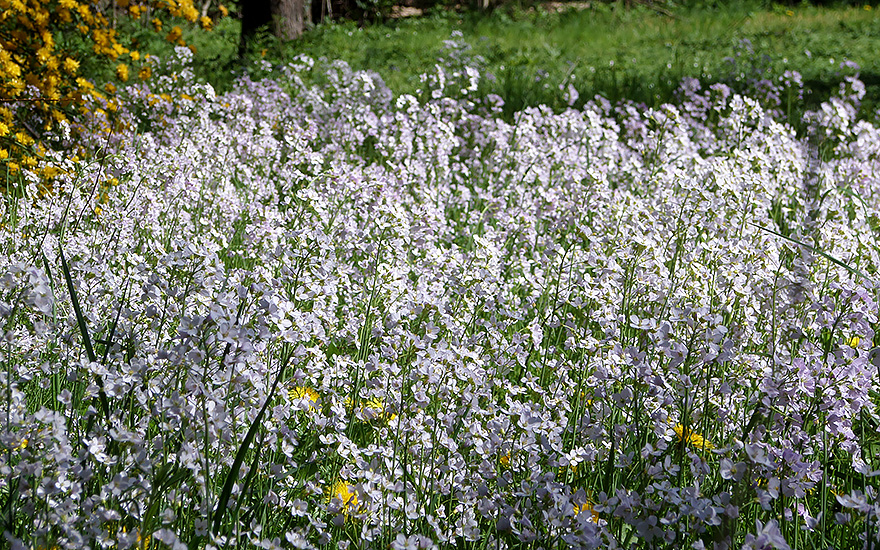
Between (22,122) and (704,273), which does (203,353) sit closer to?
(704,273)

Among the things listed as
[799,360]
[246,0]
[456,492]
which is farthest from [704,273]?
[246,0]

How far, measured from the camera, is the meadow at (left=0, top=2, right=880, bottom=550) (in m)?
1.72

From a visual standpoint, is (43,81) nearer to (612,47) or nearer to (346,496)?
(346,496)

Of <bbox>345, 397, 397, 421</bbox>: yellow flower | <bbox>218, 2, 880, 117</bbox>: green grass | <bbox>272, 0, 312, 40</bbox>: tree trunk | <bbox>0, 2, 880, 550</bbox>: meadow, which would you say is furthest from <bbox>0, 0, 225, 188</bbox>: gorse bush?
<bbox>272, 0, 312, 40</bbox>: tree trunk

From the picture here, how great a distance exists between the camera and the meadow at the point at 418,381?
1719mm

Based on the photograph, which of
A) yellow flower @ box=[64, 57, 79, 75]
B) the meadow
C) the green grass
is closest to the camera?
the meadow

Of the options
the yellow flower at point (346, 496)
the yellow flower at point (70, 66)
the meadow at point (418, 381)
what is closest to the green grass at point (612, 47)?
the yellow flower at point (70, 66)

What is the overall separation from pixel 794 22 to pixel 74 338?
1562 cm

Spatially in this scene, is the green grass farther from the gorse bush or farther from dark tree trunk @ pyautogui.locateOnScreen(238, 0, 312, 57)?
the gorse bush

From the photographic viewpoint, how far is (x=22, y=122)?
473cm

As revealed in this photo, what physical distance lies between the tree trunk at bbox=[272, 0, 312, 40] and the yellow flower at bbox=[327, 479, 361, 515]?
7.39 meters

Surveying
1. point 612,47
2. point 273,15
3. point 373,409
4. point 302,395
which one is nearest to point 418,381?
point 373,409

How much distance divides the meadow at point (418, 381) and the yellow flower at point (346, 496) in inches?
0.4

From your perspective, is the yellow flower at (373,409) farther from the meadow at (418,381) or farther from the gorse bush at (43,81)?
the gorse bush at (43,81)
